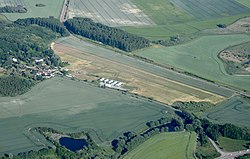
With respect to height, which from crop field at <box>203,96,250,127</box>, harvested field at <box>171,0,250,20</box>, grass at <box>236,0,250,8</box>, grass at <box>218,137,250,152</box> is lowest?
grass at <box>218,137,250,152</box>

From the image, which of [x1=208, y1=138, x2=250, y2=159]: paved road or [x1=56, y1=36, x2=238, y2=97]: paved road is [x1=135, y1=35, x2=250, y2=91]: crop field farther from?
[x1=208, y1=138, x2=250, y2=159]: paved road

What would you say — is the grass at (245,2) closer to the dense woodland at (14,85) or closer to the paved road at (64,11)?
the paved road at (64,11)

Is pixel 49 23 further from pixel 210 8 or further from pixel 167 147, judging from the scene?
pixel 167 147

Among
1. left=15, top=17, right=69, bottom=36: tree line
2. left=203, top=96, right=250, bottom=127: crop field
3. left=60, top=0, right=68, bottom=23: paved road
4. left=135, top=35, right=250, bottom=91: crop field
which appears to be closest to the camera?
left=203, top=96, right=250, bottom=127: crop field

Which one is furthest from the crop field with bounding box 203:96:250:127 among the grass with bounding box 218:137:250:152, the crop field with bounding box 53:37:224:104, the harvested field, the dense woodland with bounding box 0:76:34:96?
the harvested field

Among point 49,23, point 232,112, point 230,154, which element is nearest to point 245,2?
point 49,23

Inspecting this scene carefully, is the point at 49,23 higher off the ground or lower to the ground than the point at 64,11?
lower

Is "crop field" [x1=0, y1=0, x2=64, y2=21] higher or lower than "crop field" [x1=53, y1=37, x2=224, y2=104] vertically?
higher
